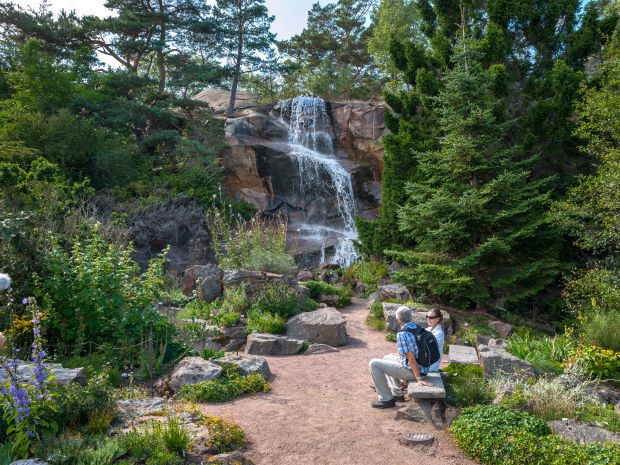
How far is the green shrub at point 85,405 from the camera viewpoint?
418 cm

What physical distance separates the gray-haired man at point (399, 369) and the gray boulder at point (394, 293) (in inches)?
214

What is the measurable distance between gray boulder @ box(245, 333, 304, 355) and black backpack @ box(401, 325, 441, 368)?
302 cm

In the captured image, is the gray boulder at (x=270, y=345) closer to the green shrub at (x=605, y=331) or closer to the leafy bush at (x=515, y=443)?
the leafy bush at (x=515, y=443)

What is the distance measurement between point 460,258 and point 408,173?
319 cm

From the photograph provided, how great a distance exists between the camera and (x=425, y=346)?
17.3ft

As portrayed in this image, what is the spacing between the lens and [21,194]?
12.4 meters

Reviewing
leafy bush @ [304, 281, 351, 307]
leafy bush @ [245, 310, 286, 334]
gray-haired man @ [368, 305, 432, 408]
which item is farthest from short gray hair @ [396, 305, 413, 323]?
leafy bush @ [304, 281, 351, 307]

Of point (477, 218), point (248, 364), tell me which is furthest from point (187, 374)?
point (477, 218)

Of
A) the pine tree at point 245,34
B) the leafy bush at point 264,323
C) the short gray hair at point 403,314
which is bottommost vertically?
the leafy bush at point 264,323

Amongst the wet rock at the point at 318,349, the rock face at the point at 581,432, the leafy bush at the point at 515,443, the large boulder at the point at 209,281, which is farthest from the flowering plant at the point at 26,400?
the large boulder at the point at 209,281

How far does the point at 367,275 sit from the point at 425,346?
27.1 ft

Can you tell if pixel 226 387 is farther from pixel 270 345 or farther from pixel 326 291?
pixel 326 291

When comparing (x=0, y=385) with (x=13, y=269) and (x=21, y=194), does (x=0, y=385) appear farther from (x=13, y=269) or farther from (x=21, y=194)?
(x=21, y=194)

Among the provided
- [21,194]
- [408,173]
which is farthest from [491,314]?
[21,194]
